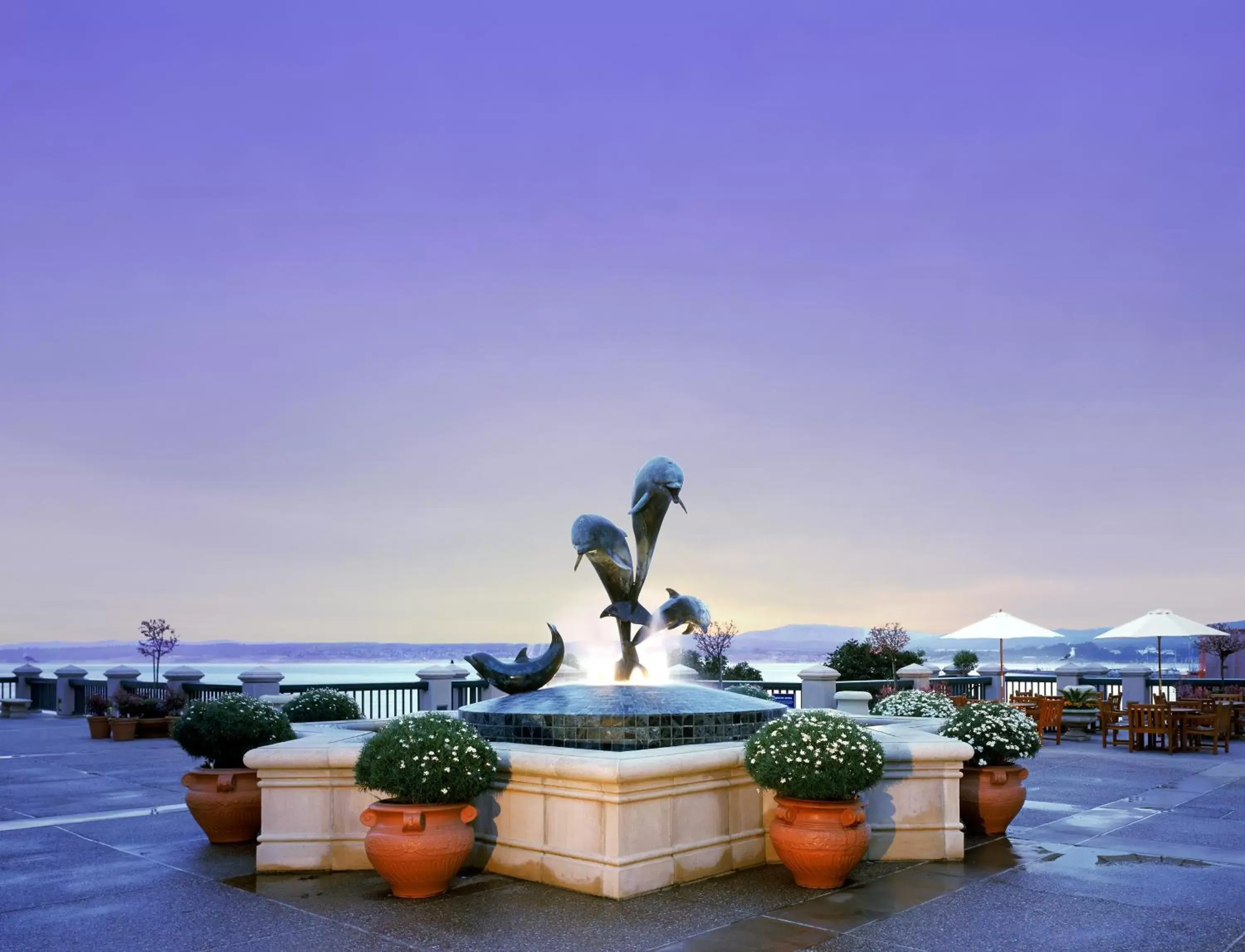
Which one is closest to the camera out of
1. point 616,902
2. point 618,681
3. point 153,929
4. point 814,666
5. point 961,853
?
point 153,929

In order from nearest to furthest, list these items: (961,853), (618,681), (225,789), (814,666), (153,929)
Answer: (153,929)
(961,853)
(225,789)
(618,681)
(814,666)

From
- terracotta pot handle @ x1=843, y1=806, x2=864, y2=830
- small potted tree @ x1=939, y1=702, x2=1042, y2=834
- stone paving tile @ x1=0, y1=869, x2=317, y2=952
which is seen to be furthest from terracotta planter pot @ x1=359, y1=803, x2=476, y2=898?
small potted tree @ x1=939, y1=702, x2=1042, y2=834

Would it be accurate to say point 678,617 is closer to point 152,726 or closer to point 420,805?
point 420,805

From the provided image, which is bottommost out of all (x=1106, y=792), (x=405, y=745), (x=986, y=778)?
(x=1106, y=792)

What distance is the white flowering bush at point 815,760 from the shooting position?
7379 millimetres

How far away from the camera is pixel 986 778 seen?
9508 millimetres

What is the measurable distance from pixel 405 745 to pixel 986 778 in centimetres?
563

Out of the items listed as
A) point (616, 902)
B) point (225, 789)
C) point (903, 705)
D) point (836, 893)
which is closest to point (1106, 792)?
point (903, 705)

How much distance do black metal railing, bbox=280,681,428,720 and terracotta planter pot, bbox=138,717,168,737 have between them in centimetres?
243

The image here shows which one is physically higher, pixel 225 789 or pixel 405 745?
pixel 405 745

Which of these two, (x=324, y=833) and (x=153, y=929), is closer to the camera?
(x=153, y=929)

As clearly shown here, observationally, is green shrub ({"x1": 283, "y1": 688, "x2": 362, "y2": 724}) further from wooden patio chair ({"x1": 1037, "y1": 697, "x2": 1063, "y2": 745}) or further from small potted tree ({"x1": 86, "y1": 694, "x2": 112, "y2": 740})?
wooden patio chair ({"x1": 1037, "y1": 697, "x2": 1063, "y2": 745})

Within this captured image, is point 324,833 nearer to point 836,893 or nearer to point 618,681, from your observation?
point 618,681

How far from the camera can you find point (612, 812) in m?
7.11
